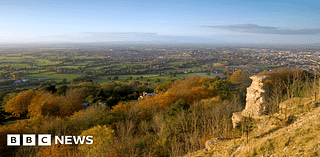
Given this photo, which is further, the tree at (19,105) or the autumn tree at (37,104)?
the tree at (19,105)

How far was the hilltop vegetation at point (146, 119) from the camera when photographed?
41.5 feet

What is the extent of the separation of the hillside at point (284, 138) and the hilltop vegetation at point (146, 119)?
0.33 metres

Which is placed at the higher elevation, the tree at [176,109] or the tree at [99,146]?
the tree at [176,109]

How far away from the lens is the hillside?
6.41 metres

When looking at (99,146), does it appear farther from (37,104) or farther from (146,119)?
(37,104)

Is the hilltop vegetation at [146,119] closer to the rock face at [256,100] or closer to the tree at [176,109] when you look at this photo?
the tree at [176,109]

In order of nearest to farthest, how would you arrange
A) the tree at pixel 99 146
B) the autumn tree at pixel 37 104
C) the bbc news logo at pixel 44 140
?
the tree at pixel 99 146 < the bbc news logo at pixel 44 140 < the autumn tree at pixel 37 104

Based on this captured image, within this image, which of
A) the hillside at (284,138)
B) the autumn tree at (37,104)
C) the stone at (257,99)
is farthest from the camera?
the autumn tree at (37,104)

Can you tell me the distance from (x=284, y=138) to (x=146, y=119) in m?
16.6

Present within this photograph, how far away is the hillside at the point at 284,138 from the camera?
6.41 meters

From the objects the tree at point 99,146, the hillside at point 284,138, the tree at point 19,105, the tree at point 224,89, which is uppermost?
the hillside at point 284,138

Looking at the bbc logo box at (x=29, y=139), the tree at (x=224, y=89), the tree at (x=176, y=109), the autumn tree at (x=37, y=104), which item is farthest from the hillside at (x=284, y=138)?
the autumn tree at (x=37, y=104)

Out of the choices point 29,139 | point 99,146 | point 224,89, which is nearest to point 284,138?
point 99,146

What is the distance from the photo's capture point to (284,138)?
719 cm
